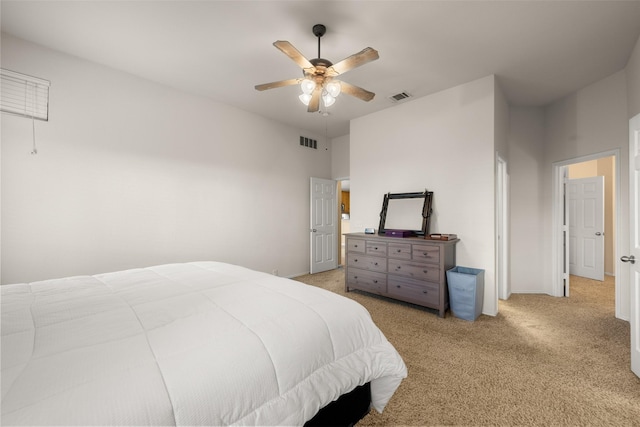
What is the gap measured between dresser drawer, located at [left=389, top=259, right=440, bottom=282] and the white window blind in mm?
4225

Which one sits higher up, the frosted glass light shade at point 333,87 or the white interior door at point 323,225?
the frosted glass light shade at point 333,87

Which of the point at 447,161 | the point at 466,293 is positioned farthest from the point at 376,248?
the point at 447,161

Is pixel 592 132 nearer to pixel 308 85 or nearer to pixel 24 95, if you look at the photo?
pixel 308 85

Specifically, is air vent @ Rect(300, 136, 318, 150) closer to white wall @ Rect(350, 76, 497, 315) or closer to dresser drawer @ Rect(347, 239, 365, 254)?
white wall @ Rect(350, 76, 497, 315)

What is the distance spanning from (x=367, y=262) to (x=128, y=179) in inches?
130

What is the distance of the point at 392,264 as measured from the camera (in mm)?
3508

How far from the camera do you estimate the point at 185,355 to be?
2.99 ft

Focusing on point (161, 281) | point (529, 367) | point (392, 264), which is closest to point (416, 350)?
point (529, 367)

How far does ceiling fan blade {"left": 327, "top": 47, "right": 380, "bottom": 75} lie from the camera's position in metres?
1.99

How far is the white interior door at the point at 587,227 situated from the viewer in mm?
4660

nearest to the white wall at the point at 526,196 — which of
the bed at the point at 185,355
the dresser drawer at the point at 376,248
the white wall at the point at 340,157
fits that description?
the dresser drawer at the point at 376,248

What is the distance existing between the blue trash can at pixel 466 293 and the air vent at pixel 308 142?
3.49 metres

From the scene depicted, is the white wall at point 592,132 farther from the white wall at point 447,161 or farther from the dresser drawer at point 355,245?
the dresser drawer at point 355,245

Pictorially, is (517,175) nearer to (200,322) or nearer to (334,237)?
(334,237)
